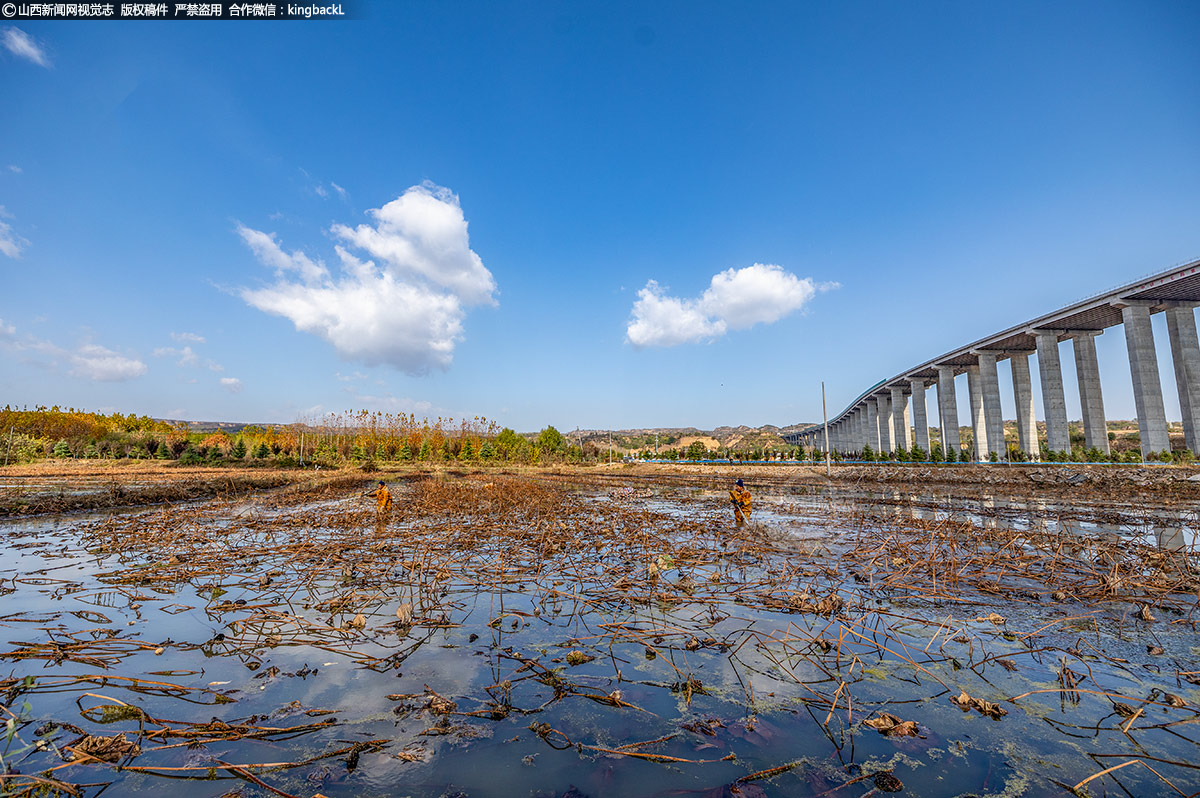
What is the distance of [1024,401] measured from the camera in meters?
46.8

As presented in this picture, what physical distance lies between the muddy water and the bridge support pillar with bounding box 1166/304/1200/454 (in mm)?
41601

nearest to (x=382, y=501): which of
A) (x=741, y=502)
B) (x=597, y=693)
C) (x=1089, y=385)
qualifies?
(x=741, y=502)

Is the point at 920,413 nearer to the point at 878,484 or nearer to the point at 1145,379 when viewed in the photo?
the point at 1145,379

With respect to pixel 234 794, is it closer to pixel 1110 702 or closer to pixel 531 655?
pixel 531 655

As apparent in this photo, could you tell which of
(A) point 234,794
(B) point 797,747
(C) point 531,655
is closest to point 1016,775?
(B) point 797,747

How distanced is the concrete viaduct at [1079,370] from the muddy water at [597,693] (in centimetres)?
4140

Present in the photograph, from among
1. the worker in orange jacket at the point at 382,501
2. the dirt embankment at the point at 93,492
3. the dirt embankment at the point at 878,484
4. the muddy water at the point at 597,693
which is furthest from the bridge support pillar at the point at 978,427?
the dirt embankment at the point at 93,492

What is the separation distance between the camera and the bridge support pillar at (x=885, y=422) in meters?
72.3

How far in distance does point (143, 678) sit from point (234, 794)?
2.79 m

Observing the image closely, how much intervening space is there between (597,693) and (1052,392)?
54132mm

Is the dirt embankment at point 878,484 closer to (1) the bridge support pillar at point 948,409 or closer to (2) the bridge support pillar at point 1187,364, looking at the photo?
(2) the bridge support pillar at point 1187,364

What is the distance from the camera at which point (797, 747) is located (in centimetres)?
369

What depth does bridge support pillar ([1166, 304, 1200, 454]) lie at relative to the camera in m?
32.2

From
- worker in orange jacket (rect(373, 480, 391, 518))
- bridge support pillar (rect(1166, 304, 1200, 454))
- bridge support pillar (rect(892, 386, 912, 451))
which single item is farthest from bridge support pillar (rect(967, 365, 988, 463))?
worker in orange jacket (rect(373, 480, 391, 518))
